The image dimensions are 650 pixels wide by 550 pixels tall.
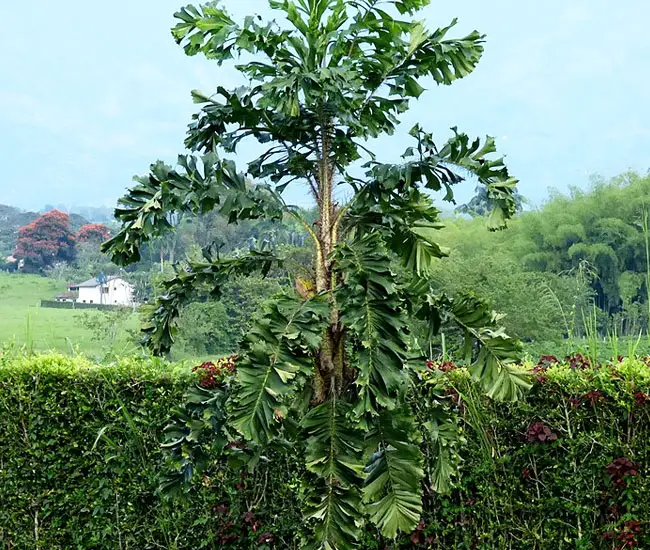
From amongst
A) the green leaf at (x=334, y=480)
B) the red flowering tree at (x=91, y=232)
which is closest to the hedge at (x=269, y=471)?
Result: the green leaf at (x=334, y=480)

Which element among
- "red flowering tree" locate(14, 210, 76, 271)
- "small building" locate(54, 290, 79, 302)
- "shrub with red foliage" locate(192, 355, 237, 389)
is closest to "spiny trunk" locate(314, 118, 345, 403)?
"shrub with red foliage" locate(192, 355, 237, 389)

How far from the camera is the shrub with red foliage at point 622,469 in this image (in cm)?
310

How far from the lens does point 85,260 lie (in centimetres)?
2319

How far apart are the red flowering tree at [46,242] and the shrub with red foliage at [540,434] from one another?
23.4 metres

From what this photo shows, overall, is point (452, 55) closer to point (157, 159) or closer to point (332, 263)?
point (332, 263)

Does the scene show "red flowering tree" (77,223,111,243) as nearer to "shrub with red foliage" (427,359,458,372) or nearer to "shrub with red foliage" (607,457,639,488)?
"shrub with red foliage" (427,359,458,372)

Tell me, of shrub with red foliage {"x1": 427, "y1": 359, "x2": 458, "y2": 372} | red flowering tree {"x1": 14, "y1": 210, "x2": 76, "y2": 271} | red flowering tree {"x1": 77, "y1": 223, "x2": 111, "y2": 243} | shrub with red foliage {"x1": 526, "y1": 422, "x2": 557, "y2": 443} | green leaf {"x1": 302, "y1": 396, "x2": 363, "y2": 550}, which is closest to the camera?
green leaf {"x1": 302, "y1": 396, "x2": 363, "y2": 550}

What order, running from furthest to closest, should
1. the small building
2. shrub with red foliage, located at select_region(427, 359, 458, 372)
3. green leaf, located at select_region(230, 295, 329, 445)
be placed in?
the small building < shrub with red foliage, located at select_region(427, 359, 458, 372) < green leaf, located at select_region(230, 295, 329, 445)

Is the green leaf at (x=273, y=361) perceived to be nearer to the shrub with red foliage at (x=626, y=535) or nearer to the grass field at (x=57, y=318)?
the shrub with red foliage at (x=626, y=535)

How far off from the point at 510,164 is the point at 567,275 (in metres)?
13.7

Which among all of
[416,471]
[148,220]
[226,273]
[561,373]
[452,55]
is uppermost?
[452,55]

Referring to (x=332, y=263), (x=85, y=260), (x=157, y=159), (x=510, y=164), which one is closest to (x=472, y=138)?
(x=510, y=164)

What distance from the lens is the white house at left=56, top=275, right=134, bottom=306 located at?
16516 mm

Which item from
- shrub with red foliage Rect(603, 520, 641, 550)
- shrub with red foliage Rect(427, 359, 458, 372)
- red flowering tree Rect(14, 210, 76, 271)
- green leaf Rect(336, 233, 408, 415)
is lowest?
shrub with red foliage Rect(603, 520, 641, 550)
